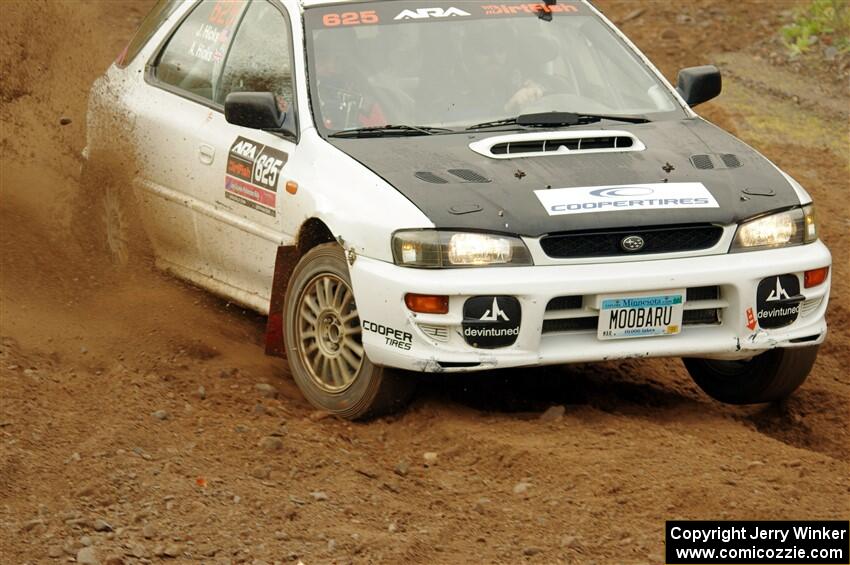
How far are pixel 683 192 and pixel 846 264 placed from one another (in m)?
3.15

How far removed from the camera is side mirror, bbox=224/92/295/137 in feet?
22.9

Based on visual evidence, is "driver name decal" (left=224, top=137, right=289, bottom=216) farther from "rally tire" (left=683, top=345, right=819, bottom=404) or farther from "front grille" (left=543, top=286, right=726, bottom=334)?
"rally tire" (left=683, top=345, right=819, bottom=404)

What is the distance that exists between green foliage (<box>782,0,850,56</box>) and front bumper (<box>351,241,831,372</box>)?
298 inches

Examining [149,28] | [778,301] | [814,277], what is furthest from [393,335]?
[149,28]

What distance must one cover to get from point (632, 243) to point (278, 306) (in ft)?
5.68

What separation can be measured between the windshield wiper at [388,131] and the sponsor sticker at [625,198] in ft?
→ 2.84

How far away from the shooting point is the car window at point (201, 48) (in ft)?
26.1

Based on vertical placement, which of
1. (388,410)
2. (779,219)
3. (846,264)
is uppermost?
(779,219)

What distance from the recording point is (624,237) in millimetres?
6316

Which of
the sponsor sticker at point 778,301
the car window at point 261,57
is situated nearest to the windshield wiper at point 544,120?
the car window at point 261,57

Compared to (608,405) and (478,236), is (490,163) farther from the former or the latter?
(608,405)

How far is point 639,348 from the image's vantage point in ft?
20.9

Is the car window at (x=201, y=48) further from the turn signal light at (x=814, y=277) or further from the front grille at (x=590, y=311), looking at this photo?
the turn signal light at (x=814, y=277)

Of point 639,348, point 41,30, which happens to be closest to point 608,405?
point 639,348
